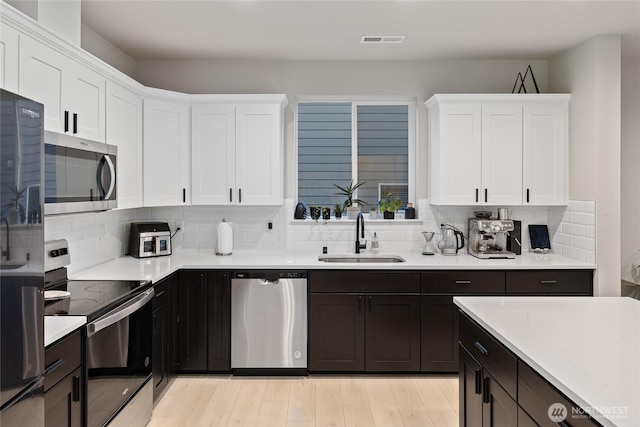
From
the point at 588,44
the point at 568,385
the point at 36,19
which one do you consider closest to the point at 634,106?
the point at 588,44

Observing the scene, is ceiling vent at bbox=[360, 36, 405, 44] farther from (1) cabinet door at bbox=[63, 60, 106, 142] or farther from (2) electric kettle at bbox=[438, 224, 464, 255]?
(1) cabinet door at bbox=[63, 60, 106, 142]

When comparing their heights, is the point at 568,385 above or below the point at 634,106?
below

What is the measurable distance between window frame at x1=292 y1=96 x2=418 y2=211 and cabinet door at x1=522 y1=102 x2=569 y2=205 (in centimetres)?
96

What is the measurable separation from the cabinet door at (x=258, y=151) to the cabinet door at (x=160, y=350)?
1.20 meters

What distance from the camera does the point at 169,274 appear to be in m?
3.39

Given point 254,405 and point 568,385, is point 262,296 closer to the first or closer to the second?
point 254,405

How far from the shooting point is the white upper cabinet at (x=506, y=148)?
13.2 feet

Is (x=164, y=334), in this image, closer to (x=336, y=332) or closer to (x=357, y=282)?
(x=336, y=332)

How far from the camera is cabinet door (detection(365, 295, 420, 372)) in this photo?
3697 millimetres

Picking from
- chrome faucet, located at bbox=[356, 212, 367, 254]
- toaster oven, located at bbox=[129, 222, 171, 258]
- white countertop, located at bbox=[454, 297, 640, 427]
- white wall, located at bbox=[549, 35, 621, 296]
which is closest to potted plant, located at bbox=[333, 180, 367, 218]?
chrome faucet, located at bbox=[356, 212, 367, 254]

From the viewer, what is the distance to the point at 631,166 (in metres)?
4.32

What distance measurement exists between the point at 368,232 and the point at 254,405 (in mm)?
1825

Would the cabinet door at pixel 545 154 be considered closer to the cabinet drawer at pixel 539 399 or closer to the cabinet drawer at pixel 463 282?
the cabinet drawer at pixel 463 282

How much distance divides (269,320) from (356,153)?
5.81ft
